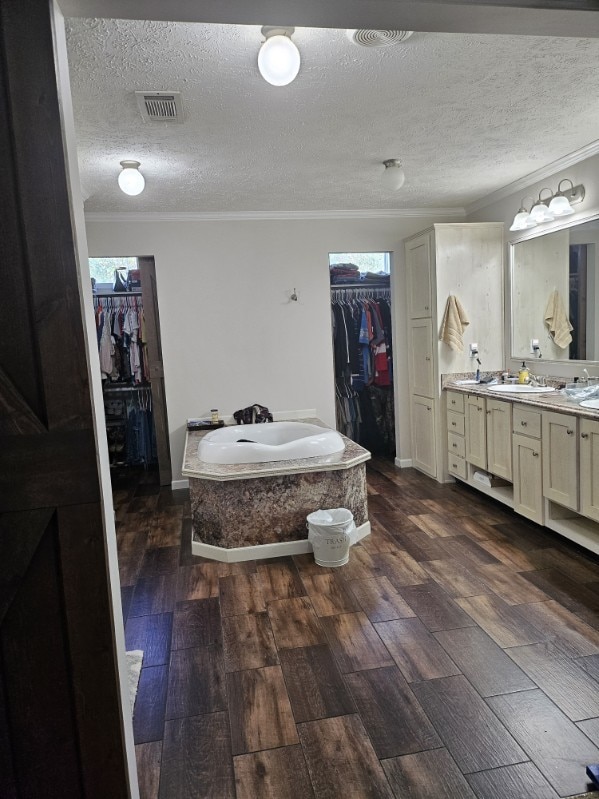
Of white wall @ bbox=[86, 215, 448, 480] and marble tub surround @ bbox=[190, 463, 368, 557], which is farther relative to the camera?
white wall @ bbox=[86, 215, 448, 480]

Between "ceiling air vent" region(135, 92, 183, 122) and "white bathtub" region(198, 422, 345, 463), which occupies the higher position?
"ceiling air vent" region(135, 92, 183, 122)

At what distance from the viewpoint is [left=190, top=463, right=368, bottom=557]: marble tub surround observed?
3322mm

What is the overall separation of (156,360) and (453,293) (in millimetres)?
2823

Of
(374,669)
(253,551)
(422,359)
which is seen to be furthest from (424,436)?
(374,669)

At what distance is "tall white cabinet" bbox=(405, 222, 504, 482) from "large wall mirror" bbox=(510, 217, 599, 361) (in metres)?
0.18

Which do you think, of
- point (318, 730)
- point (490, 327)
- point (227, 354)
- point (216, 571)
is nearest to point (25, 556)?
point (318, 730)

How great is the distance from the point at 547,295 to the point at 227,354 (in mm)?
2845

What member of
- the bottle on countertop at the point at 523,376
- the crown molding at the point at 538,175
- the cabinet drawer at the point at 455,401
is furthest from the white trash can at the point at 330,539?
the crown molding at the point at 538,175

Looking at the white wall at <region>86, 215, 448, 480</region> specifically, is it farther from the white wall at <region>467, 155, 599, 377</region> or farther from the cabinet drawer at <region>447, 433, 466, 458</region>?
the cabinet drawer at <region>447, 433, 466, 458</region>

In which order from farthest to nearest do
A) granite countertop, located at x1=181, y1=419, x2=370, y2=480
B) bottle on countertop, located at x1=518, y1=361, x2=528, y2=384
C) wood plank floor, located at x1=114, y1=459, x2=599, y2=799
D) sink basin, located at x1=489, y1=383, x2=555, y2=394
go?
bottle on countertop, located at x1=518, y1=361, x2=528, y2=384 < sink basin, located at x1=489, y1=383, x2=555, y2=394 < granite countertop, located at x1=181, y1=419, x2=370, y2=480 < wood plank floor, located at x1=114, y1=459, x2=599, y2=799

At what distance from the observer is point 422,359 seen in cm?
498

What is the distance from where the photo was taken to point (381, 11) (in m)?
1.25

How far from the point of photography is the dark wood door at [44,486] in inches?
44.1

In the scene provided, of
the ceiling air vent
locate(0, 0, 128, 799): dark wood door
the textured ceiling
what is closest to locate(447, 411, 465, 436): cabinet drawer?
the textured ceiling
